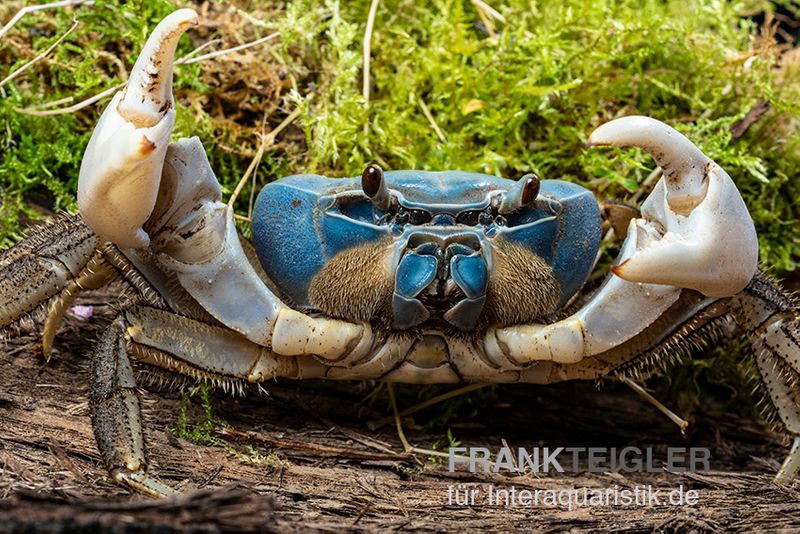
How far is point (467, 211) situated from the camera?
2.14m

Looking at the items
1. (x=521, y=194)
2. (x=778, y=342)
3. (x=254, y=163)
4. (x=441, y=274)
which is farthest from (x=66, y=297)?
(x=778, y=342)

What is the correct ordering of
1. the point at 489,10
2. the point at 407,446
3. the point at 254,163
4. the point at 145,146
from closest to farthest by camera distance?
the point at 145,146 < the point at 407,446 < the point at 254,163 < the point at 489,10

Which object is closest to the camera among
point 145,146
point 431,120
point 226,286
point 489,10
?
point 145,146

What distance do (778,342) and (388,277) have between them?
3.53 ft

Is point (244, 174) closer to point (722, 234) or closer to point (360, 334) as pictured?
point (360, 334)

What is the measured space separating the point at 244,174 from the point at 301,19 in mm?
578

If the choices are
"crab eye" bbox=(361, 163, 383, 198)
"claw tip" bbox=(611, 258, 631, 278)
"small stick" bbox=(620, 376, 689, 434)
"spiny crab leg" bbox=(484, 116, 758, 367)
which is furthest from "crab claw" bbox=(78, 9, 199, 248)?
"small stick" bbox=(620, 376, 689, 434)

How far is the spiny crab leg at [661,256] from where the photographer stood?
2059mm

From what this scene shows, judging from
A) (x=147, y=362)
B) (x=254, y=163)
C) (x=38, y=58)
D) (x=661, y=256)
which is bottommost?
(x=147, y=362)

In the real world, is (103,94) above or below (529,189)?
above

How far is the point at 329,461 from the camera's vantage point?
7.60 feet

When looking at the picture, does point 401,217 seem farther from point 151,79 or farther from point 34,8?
point 34,8

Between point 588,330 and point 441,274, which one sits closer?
point 441,274

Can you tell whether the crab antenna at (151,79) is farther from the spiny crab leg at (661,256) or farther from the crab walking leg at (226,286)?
the spiny crab leg at (661,256)
